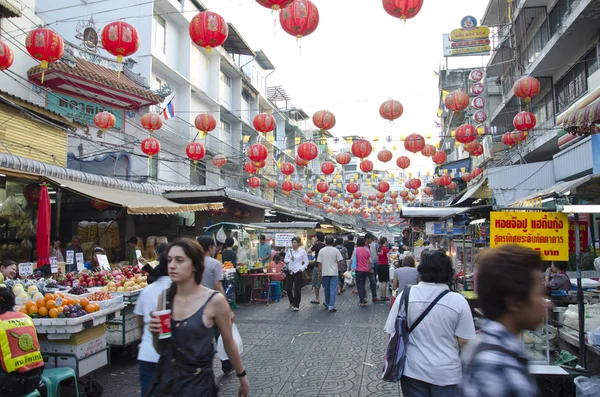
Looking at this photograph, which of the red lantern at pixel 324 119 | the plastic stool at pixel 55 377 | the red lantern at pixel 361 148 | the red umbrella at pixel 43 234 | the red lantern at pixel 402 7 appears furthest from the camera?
the red lantern at pixel 361 148

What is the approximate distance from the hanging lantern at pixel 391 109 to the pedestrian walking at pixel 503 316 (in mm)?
12011

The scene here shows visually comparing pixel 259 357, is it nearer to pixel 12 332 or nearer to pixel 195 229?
pixel 12 332

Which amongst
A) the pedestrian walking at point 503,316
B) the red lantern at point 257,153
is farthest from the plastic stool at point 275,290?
the pedestrian walking at point 503,316

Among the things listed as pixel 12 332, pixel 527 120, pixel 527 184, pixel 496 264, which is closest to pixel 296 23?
pixel 12 332

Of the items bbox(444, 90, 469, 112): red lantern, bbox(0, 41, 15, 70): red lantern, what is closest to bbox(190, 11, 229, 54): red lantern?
bbox(0, 41, 15, 70): red lantern

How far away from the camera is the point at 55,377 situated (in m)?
5.02

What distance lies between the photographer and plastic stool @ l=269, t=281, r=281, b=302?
14281 millimetres

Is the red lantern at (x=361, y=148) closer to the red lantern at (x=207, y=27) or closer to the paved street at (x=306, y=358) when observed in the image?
the paved street at (x=306, y=358)

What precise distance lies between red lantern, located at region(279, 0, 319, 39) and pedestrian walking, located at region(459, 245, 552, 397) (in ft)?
21.8

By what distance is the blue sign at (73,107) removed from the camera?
59.3 feet

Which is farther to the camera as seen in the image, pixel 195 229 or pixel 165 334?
pixel 195 229

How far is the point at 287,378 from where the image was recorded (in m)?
6.45

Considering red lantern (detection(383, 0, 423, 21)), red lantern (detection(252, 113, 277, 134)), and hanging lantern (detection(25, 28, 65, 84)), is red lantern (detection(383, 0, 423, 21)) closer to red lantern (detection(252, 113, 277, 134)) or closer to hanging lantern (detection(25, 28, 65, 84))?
hanging lantern (detection(25, 28, 65, 84))

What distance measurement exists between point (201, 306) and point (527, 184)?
642 inches
